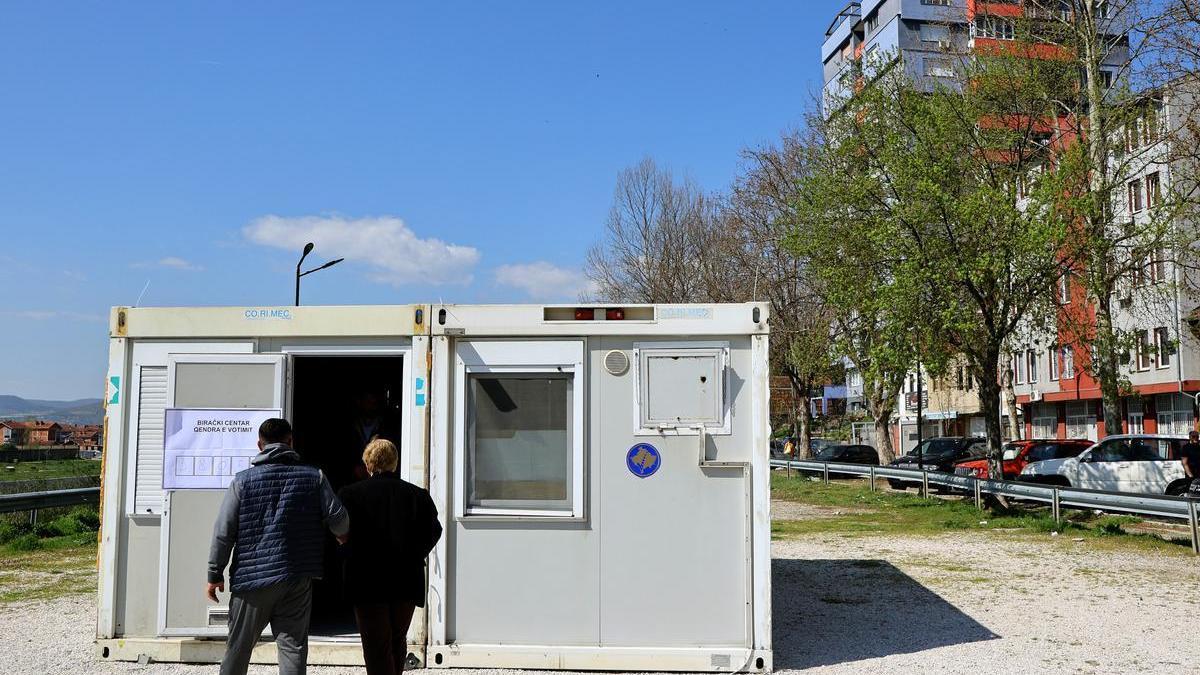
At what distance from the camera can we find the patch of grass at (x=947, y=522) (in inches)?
667

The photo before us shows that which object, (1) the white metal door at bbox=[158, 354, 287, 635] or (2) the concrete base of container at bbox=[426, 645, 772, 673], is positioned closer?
(2) the concrete base of container at bbox=[426, 645, 772, 673]

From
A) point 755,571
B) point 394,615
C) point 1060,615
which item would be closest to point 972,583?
point 1060,615

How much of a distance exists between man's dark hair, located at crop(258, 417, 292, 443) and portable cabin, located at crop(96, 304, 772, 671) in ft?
5.93

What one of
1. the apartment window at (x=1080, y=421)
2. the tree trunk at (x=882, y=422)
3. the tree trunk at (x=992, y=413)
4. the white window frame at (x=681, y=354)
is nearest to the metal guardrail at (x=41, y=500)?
the white window frame at (x=681, y=354)

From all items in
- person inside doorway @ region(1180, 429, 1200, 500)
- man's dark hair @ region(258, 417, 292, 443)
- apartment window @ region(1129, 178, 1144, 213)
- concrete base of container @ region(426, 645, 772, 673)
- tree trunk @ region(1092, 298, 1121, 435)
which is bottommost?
concrete base of container @ region(426, 645, 772, 673)

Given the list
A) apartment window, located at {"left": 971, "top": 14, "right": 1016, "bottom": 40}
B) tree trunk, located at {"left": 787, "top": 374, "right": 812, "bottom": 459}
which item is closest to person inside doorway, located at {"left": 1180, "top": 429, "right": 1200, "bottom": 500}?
apartment window, located at {"left": 971, "top": 14, "right": 1016, "bottom": 40}

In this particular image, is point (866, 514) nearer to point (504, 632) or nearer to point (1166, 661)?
point (1166, 661)

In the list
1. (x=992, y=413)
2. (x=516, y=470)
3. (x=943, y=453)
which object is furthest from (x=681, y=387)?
(x=943, y=453)

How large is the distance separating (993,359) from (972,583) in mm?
10858

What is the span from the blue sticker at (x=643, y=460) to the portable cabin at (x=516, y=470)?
0.03 feet

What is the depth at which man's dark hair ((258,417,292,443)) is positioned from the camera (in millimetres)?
6176

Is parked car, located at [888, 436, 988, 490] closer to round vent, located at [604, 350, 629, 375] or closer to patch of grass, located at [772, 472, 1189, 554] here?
patch of grass, located at [772, 472, 1189, 554]

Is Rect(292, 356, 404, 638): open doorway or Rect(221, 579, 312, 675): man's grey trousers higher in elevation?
Rect(292, 356, 404, 638): open doorway

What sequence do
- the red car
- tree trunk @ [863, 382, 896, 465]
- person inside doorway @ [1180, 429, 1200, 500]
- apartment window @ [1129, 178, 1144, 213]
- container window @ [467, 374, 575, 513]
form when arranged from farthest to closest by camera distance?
apartment window @ [1129, 178, 1144, 213], tree trunk @ [863, 382, 896, 465], the red car, person inside doorway @ [1180, 429, 1200, 500], container window @ [467, 374, 575, 513]
